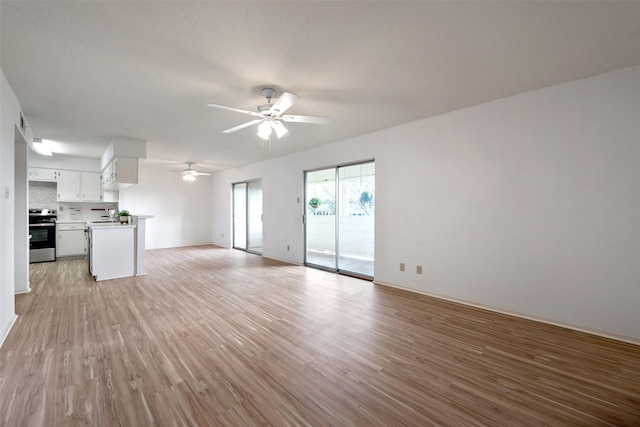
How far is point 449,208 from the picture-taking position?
143 inches

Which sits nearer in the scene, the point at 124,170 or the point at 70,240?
the point at 124,170

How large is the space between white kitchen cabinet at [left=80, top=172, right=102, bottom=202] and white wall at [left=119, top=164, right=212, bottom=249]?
0.55 meters

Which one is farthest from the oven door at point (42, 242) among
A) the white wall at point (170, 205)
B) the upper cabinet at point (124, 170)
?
the upper cabinet at point (124, 170)

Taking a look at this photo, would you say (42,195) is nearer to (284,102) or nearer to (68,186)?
(68,186)

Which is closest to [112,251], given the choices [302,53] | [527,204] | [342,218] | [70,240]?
[70,240]

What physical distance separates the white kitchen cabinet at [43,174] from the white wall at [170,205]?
1.39 m

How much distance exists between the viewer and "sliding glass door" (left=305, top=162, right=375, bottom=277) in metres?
4.77

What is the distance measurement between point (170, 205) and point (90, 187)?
2073 mm

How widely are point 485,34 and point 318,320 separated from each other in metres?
3.00

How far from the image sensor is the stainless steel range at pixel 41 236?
18.9 feet

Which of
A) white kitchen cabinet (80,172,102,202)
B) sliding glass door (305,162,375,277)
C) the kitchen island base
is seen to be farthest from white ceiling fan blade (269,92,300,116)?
white kitchen cabinet (80,172,102,202)

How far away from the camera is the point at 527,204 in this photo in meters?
3.01

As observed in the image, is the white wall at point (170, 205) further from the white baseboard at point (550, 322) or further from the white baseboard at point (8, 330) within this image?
the white baseboard at point (550, 322)

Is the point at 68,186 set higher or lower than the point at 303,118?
lower
